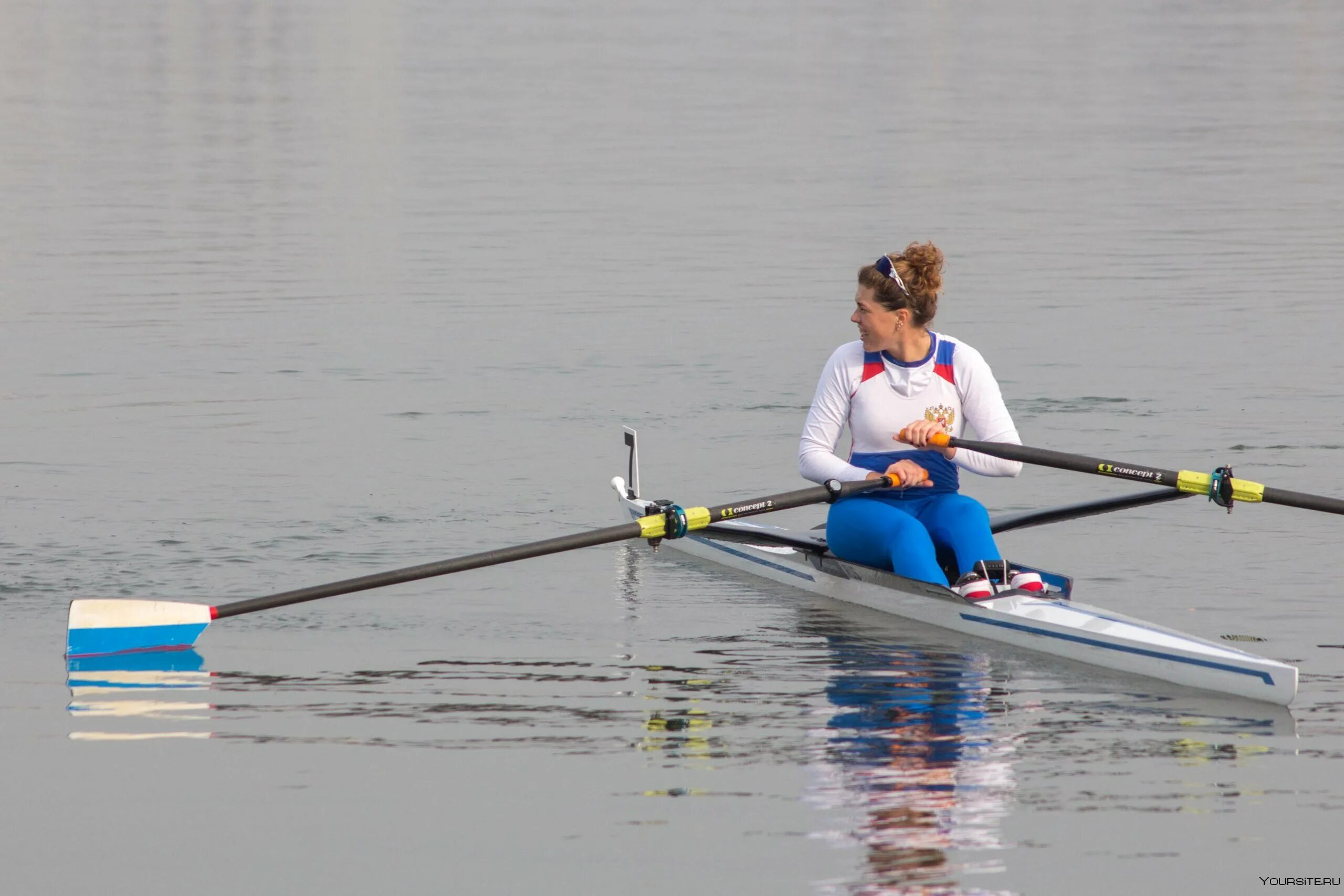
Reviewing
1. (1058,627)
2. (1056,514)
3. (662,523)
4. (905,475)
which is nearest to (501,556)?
(662,523)

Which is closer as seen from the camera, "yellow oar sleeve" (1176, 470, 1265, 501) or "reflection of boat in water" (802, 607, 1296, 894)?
"reflection of boat in water" (802, 607, 1296, 894)

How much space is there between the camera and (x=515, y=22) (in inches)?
2586

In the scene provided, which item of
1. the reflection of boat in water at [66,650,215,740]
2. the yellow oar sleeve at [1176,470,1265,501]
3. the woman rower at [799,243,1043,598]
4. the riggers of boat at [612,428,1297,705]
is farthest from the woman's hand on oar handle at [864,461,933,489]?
the reflection of boat in water at [66,650,215,740]

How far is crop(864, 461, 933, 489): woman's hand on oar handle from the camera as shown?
8.66m

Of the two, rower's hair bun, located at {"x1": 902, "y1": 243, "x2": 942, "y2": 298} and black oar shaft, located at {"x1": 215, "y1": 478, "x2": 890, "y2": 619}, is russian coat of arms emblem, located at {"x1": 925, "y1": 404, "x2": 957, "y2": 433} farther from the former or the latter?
rower's hair bun, located at {"x1": 902, "y1": 243, "x2": 942, "y2": 298}

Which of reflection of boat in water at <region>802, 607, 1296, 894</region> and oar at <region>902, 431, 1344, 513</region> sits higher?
oar at <region>902, 431, 1344, 513</region>

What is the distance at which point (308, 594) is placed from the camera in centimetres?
857

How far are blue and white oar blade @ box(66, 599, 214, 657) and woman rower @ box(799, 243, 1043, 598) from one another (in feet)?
8.80

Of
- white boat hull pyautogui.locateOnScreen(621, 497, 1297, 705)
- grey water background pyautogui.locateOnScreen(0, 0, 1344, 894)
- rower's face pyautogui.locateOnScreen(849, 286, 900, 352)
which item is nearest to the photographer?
grey water background pyautogui.locateOnScreen(0, 0, 1344, 894)

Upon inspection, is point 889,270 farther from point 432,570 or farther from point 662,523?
point 432,570

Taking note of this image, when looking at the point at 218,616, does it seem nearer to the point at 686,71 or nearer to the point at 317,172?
the point at 317,172

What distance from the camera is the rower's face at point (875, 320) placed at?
8609mm

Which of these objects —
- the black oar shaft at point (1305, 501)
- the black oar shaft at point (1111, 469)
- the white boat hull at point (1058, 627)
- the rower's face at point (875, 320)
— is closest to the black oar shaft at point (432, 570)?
the white boat hull at point (1058, 627)

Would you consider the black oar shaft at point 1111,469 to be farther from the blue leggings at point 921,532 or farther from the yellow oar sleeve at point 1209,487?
the blue leggings at point 921,532
